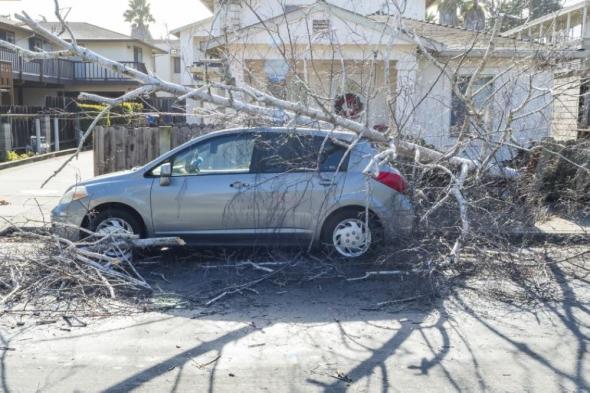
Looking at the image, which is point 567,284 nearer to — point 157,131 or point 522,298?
point 522,298

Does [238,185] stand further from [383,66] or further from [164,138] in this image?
[383,66]

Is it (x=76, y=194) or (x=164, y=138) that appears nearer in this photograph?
(x=76, y=194)

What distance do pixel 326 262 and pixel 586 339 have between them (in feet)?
10.1

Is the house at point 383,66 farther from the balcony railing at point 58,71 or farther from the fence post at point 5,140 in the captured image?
the balcony railing at point 58,71

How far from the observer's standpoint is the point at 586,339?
5.55 metres

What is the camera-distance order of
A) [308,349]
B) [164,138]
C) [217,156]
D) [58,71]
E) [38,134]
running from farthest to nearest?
1. [58,71]
2. [38,134]
3. [164,138]
4. [217,156]
5. [308,349]

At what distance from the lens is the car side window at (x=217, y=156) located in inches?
322

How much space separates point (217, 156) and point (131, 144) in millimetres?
5705

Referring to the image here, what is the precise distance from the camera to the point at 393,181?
8.06 meters

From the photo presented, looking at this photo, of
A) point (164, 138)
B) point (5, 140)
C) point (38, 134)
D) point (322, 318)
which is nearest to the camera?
point (322, 318)

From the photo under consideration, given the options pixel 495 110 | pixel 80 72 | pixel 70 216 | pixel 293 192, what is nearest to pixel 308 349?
pixel 293 192

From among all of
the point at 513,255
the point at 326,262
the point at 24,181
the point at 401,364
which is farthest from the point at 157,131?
the point at 401,364

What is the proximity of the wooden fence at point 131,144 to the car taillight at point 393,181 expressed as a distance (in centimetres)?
613

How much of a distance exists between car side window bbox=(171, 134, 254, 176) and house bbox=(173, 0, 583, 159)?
0.80 meters
